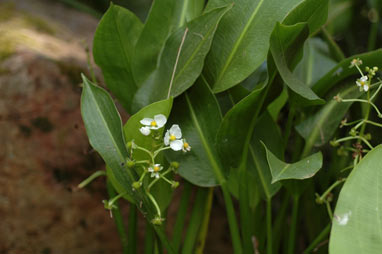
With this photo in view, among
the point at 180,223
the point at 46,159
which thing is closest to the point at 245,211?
the point at 180,223

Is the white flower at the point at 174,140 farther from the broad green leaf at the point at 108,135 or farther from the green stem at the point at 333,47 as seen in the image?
the green stem at the point at 333,47

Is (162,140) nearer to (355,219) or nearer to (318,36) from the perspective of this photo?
(355,219)

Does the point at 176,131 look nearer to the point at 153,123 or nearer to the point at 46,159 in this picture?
the point at 153,123

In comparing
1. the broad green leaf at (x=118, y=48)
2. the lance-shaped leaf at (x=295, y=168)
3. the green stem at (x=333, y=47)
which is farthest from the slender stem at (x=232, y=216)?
the green stem at (x=333, y=47)

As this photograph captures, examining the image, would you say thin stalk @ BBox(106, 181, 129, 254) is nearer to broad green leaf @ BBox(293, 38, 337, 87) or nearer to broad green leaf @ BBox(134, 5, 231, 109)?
broad green leaf @ BBox(134, 5, 231, 109)

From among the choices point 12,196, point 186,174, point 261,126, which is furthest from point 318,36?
point 12,196

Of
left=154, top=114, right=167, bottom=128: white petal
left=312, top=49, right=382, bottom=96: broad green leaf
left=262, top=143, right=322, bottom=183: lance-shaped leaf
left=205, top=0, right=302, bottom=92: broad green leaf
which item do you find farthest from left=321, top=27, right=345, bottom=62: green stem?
left=154, top=114, right=167, bottom=128: white petal
